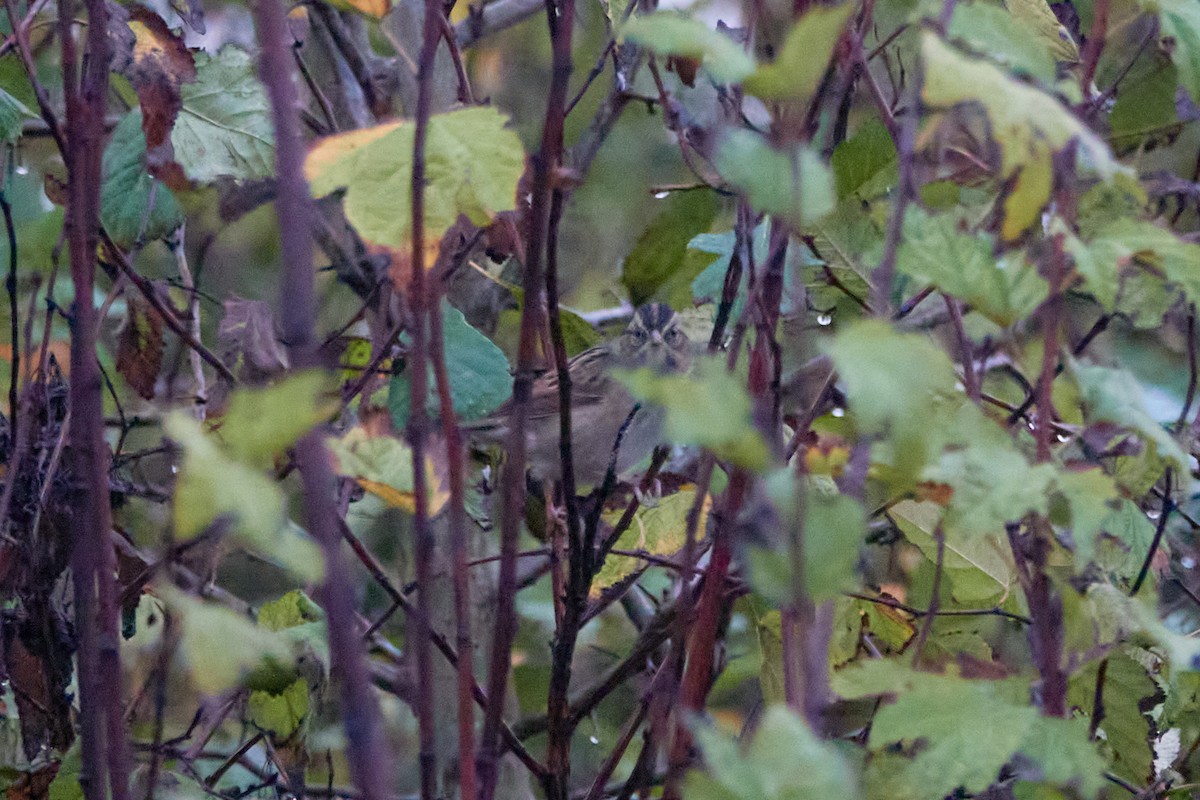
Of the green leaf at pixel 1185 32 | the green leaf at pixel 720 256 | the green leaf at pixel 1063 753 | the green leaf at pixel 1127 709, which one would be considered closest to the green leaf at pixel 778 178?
the green leaf at pixel 1063 753

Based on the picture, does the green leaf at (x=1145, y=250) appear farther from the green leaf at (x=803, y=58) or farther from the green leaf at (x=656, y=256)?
the green leaf at (x=656, y=256)

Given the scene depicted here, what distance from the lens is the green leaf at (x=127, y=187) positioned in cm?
169

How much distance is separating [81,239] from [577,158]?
1189 millimetres

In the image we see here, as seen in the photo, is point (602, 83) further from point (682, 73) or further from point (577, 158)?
point (682, 73)

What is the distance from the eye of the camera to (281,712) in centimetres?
154

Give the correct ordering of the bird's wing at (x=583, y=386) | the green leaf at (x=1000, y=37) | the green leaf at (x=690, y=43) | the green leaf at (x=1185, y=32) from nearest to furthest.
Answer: the green leaf at (x=690, y=43) → the green leaf at (x=1000, y=37) → the green leaf at (x=1185, y=32) → the bird's wing at (x=583, y=386)

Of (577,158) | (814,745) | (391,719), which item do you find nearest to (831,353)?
(814,745)

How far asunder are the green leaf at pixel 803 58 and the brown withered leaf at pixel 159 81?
1088mm

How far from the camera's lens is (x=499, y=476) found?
2381 millimetres

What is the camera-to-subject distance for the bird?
2.82 meters

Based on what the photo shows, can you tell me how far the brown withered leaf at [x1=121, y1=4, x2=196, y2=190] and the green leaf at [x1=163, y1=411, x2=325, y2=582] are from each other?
1053mm

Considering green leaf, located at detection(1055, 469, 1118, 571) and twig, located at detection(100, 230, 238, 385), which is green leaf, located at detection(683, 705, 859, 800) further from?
twig, located at detection(100, 230, 238, 385)

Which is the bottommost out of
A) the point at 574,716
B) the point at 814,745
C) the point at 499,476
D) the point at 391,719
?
the point at 391,719

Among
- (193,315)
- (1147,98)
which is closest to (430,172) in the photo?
(193,315)
